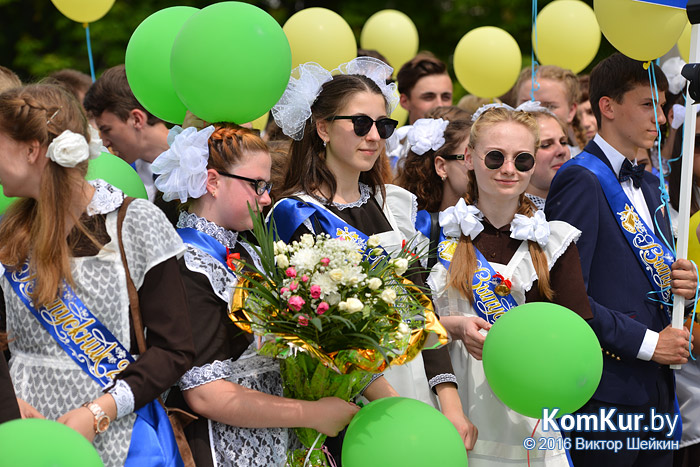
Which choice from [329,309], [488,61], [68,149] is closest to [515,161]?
[329,309]

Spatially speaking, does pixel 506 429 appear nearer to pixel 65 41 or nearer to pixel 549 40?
Answer: pixel 549 40

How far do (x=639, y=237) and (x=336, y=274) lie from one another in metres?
1.86

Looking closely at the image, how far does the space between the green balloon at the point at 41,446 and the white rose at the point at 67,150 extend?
2.61 feet

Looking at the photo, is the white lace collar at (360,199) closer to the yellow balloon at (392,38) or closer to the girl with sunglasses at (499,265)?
the girl with sunglasses at (499,265)

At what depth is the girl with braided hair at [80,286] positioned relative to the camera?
2.60 meters

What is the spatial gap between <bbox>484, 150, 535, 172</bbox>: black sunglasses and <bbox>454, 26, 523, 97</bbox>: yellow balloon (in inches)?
121

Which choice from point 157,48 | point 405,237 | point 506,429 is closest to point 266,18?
point 157,48

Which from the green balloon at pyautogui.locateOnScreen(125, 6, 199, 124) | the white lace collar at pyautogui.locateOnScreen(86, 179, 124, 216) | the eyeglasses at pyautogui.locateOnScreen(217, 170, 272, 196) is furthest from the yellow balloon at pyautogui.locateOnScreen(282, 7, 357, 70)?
the white lace collar at pyautogui.locateOnScreen(86, 179, 124, 216)

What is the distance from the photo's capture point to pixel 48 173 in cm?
261

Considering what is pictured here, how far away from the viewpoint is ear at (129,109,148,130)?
4.99 metres

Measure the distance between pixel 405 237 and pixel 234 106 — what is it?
0.92m

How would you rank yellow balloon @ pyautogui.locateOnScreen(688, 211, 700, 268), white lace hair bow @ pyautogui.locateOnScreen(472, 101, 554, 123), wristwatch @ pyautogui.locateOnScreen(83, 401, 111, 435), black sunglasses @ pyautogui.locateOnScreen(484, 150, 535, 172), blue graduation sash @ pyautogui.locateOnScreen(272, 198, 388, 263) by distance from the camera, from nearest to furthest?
wristwatch @ pyautogui.locateOnScreen(83, 401, 111, 435), blue graduation sash @ pyautogui.locateOnScreen(272, 198, 388, 263), black sunglasses @ pyautogui.locateOnScreen(484, 150, 535, 172), white lace hair bow @ pyautogui.locateOnScreen(472, 101, 554, 123), yellow balloon @ pyautogui.locateOnScreen(688, 211, 700, 268)

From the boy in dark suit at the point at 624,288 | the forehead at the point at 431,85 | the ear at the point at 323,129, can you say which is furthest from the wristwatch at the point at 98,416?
the forehead at the point at 431,85

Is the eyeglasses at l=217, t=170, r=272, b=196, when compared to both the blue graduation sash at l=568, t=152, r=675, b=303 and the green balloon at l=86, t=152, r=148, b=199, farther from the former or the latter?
the blue graduation sash at l=568, t=152, r=675, b=303
